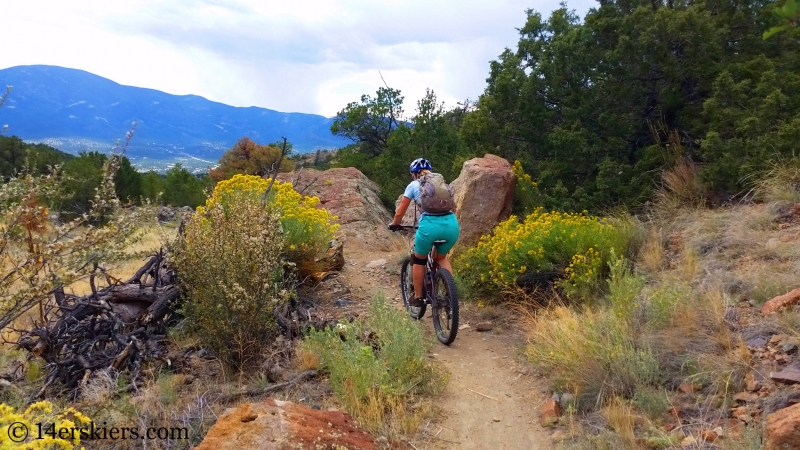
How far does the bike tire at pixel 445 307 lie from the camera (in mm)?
5039

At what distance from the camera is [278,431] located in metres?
2.65

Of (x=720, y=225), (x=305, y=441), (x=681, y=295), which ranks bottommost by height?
(x=305, y=441)

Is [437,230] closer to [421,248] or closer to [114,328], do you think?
[421,248]

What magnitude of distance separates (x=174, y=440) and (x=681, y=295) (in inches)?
152

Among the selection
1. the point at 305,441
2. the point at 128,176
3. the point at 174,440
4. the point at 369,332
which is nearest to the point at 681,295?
the point at 369,332

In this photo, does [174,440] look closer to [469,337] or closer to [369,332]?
[369,332]

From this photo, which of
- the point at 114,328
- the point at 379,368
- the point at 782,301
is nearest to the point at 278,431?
the point at 379,368

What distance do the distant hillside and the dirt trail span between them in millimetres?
57058

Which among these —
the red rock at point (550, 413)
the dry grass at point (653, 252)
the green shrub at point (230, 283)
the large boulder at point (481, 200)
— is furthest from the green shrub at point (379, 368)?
the large boulder at point (481, 200)

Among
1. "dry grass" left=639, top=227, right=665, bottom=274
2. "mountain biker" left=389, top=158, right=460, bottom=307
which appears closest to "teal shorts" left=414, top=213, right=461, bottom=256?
"mountain biker" left=389, top=158, right=460, bottom=307

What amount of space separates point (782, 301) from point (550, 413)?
180cm

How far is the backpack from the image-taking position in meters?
5.15

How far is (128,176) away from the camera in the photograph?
18.5m

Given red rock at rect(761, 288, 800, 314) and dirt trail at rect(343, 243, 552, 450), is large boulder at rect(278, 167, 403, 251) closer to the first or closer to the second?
dirt trail at rect(343, 243, 552, 450)
